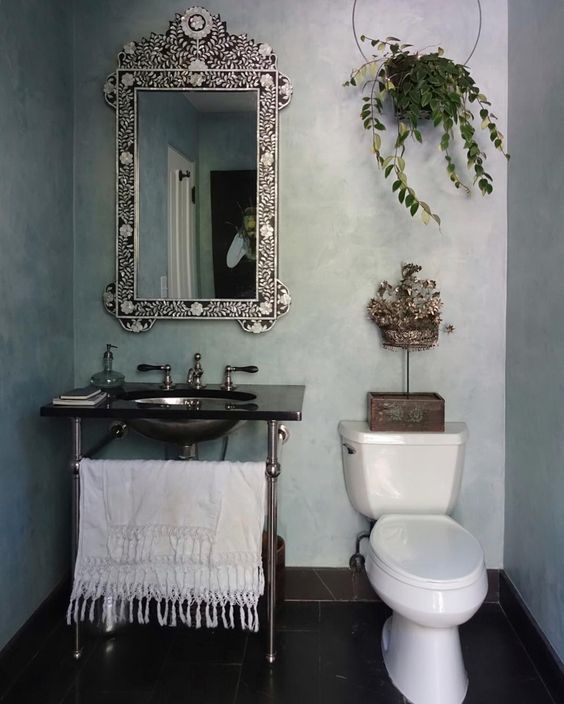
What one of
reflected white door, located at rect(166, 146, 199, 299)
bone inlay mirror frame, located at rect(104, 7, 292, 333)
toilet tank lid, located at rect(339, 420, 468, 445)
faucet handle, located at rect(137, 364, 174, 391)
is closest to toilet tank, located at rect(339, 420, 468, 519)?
toilet tank lid, located at rect(339, 420, 468, 445)

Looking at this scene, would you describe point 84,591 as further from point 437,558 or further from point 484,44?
point 484,44

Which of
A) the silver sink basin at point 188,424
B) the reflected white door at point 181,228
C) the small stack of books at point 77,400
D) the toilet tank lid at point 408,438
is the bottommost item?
the toilet tank lid at point 408,438

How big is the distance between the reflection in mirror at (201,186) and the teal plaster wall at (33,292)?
317mm

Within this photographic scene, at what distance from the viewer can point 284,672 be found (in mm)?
1778

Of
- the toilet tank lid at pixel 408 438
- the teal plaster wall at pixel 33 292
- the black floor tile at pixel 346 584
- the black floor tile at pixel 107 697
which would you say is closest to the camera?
the black floor tile at pixel 107 697

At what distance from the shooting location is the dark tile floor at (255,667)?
5.47 feet

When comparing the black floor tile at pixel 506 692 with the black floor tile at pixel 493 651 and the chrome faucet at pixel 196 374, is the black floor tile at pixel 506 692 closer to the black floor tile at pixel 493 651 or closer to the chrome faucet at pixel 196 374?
the black floor tile at pixel 493 651

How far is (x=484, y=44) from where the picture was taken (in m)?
2.13

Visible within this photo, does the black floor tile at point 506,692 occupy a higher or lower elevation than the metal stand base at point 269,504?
lower

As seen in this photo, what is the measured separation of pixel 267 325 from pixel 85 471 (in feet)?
2.75

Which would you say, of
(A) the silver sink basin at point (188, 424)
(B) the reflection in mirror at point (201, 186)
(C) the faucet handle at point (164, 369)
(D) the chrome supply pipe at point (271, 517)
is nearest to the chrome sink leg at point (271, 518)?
(D) the chrome supply pipe at point (271, 517)

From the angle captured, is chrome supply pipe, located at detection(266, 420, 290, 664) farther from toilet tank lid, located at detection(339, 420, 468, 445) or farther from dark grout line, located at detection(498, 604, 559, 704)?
dark grout line, located at detection(498, 604, 559, 704)

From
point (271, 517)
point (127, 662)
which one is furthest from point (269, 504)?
point (127, 662)

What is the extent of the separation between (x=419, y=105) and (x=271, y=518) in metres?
1.48
